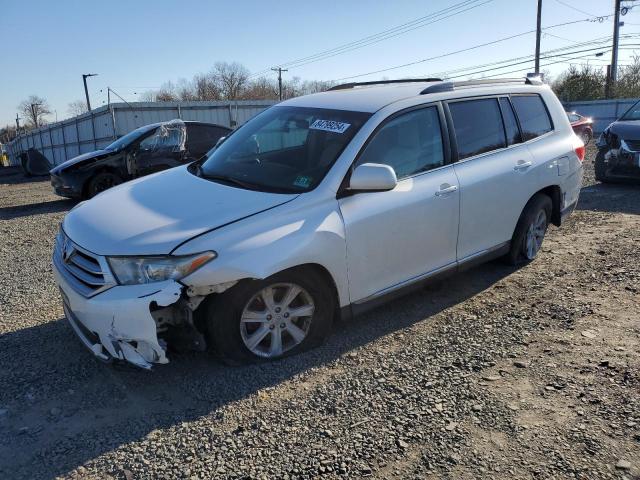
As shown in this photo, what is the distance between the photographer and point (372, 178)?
11.5ft

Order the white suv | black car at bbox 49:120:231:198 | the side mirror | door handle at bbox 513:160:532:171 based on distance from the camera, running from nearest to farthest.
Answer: the white suv < the side mirror < door handle at bbox 513:160:532:171 < black car at bbox 49:120:231:198

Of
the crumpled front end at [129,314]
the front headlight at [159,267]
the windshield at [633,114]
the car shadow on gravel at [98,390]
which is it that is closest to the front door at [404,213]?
the car shadow on gravel at [98,390]

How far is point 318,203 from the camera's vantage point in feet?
11.4

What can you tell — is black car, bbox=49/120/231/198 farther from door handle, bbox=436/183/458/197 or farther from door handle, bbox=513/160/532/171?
door handle, bbox=436/183/458/197

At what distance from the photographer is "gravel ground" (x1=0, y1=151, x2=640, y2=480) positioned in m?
2.60

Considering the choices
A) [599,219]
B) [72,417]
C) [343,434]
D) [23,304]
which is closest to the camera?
[343,434]

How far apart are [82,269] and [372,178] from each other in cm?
198

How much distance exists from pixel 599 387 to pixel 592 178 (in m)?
9.00

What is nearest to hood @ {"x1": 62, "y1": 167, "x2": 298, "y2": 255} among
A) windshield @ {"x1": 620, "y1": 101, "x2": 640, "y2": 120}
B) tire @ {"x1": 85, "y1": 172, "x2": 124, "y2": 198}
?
tire @ {"x1": 85, "y1": 172, "x2": 124, "y2": 198}

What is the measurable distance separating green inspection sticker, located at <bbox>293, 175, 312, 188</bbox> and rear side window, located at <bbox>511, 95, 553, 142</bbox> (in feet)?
8.24

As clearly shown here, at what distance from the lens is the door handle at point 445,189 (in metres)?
4.06

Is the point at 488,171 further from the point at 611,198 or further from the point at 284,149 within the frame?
the point at 611,198

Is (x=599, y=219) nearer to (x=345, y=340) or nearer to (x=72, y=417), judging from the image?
(x=345, y=340)

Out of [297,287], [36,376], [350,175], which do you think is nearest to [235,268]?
[297,287]
